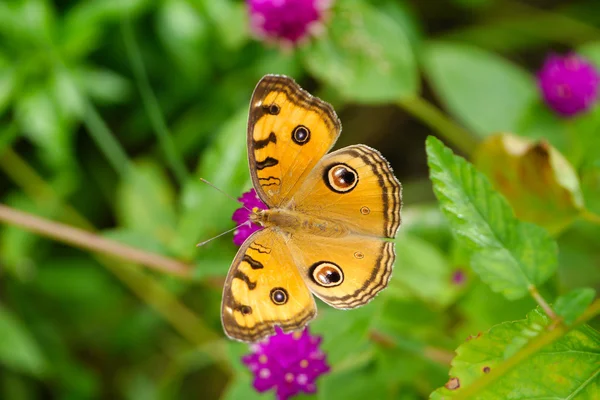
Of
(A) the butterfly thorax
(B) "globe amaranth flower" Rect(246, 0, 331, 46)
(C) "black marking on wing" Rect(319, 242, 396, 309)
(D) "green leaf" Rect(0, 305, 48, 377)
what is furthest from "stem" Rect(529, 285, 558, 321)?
(D) "green leaf" Rect(0, 305, 48, 377)

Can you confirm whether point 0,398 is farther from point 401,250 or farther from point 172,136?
point 401,250

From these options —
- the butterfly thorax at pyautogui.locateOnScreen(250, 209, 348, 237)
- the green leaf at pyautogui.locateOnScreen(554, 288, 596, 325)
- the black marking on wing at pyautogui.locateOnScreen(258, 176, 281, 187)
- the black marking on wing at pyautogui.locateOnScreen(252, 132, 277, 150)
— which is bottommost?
the green leaf at pyautogui.locateOnScreen(554, 288, 596, 325)

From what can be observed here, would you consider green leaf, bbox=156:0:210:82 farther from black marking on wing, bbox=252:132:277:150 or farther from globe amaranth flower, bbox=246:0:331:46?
black marking on wing, bbox=252:132:277:150

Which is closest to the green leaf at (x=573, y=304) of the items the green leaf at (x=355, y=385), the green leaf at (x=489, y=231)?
the green leaf at (x=489, y=231)

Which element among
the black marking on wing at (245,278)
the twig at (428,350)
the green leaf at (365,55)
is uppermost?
the green leaf at (365,55)

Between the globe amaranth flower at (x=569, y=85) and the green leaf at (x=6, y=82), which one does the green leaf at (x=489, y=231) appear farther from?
the green leaf at (x=6, y=82)

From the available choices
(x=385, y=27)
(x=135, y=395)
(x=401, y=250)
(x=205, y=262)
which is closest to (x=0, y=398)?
(x=135, y=395)
